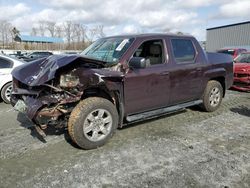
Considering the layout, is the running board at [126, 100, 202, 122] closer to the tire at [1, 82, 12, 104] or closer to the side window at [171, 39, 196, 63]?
the side window at [171, 39, 196, 63]

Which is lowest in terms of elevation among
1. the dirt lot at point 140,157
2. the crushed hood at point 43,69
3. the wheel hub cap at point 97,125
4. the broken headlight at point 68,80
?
the dirt lot at point 140,157

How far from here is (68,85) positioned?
414cm

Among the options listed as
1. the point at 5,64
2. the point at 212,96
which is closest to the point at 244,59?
the point at 212,96

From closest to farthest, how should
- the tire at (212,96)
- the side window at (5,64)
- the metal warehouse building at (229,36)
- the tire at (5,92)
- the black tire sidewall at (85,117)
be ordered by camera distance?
the black tire sidewall at (85,117) → the tire at (212,96) → the tire at (5,92) → the side window at (5,64) → the metal warehouse building at (229,36)

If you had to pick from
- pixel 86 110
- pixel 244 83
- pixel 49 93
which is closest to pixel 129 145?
pixel 86 110

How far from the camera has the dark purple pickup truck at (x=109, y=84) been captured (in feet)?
13.4

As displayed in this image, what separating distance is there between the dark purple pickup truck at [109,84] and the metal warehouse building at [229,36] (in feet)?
96.6

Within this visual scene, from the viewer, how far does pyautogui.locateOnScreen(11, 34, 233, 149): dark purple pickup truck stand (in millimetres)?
4090

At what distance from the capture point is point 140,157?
3988mm

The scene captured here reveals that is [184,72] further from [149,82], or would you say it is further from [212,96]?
[212,96]

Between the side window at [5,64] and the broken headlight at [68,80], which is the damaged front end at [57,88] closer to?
the broken headlight at [68,80]

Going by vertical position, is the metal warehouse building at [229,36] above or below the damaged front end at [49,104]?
above

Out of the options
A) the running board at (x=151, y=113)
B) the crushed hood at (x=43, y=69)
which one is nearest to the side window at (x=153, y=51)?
the running board at (x=151, y=113)

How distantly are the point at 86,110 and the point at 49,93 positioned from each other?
0.64 m
